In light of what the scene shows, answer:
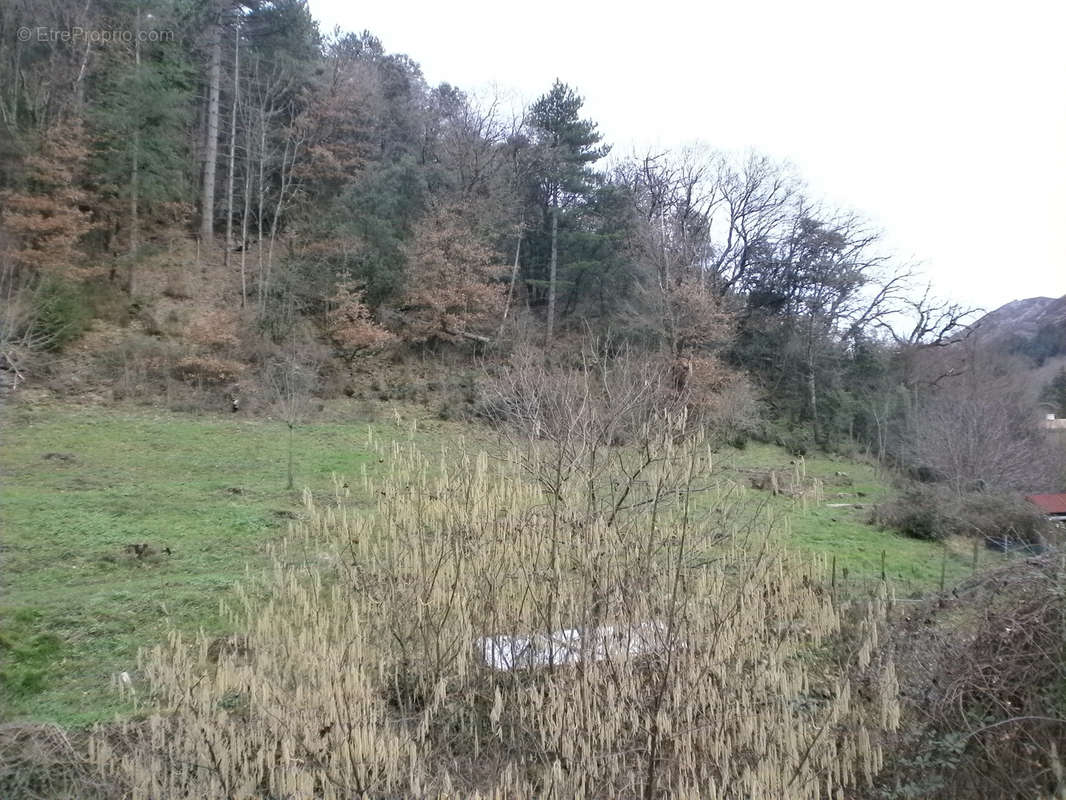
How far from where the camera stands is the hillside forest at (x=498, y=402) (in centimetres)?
353

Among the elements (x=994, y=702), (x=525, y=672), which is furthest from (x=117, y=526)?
(x=994, y=702)

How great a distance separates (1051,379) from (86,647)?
21.9 metres

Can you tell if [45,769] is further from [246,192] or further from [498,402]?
[246,192]

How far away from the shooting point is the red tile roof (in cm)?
1039

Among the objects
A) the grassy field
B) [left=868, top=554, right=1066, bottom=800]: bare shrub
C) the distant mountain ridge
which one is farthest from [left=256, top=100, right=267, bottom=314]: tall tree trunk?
the distant mountain ridge

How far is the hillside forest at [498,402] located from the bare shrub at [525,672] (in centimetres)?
3

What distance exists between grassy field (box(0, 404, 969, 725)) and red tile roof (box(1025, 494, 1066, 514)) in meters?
1.76

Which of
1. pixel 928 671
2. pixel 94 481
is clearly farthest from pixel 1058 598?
pixel 94 481

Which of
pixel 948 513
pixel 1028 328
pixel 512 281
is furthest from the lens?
pixel 512 281

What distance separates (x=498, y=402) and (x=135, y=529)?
22.7 feet

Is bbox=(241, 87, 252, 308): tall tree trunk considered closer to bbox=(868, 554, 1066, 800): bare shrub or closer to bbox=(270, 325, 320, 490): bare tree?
bbox=(270, 325, 320, 490): bare tree

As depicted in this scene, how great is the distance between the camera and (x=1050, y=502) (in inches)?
424

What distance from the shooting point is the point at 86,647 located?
485cm

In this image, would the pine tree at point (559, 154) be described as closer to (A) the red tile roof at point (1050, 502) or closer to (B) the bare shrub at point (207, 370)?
(B) the bare shrub at point (207, 370)
